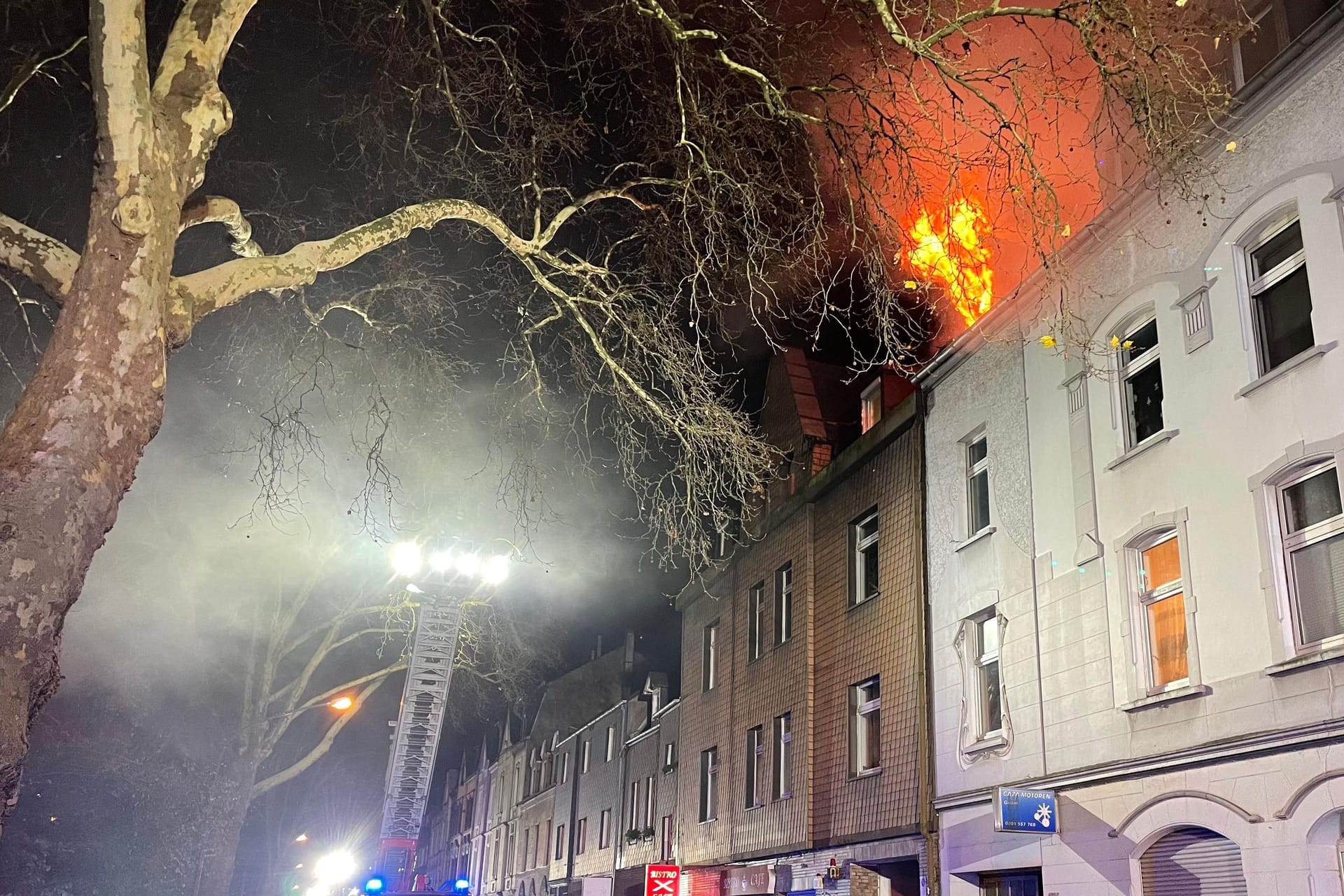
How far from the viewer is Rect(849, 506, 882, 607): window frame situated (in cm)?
1681

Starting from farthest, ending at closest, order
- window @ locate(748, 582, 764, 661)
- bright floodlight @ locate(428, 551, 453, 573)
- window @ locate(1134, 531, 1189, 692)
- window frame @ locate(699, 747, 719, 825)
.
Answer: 1. window frame @ locate(699, 747, 719, 825)
2. window @ locate(748, 582, 764, 661)
3. bright floodlight @ locate(428, 551, 453, 573)
4. window @ locate(1134, 531, 1189, 692)

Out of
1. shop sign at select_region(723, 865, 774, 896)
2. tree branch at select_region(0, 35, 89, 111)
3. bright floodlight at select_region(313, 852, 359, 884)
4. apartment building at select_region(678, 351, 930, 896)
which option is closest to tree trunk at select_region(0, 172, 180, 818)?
tree branch at select_region(0, 35, 89, 111)

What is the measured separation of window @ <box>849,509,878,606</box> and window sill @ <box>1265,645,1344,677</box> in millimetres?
8301

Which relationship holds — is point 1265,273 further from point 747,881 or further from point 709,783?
point 709,783

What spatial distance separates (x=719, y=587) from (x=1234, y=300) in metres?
14.5

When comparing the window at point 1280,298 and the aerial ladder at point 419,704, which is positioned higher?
the window at point 1280,298

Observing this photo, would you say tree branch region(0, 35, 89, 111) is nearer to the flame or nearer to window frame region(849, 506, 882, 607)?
the flame

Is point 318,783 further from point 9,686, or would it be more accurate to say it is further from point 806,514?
point 9,686

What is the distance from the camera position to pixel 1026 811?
35.5 ft

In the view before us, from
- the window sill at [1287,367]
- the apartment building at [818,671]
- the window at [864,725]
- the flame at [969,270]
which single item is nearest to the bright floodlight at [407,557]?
the apartment building at [818,671]

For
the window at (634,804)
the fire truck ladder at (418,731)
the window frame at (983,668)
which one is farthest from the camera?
the window at (634,804)

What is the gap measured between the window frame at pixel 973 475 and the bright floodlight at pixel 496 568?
8.28 meters

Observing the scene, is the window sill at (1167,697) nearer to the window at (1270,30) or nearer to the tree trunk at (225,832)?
the window at (1270,30)

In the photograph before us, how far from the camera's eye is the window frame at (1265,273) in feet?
30.3
